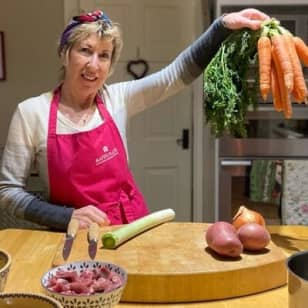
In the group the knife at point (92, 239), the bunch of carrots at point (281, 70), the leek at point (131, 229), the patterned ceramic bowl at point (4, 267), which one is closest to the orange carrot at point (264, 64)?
the bunch of carrots at point (281, 70)

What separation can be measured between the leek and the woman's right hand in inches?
4.8

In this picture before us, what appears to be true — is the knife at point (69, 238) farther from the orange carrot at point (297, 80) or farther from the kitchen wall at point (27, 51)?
the kitchen wall at point (27, 51)

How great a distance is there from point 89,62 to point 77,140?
0.23m

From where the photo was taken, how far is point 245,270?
1146 millimetres

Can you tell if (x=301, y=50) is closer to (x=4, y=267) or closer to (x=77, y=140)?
(x=77, y=140)

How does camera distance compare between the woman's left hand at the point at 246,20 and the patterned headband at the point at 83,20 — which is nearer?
the woman's left hand at the point at 246,20

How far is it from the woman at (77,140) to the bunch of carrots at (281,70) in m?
0.19

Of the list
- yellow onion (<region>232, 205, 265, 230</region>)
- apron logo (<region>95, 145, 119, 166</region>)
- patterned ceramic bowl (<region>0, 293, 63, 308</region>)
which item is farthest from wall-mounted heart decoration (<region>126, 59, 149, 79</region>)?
patterned ceramic bowl (<region>0, 293, 63, 308</region>)

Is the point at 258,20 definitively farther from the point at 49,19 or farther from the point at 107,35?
the point at 49,19

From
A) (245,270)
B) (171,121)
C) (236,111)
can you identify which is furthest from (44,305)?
(171,121)

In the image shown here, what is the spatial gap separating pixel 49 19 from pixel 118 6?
2.29ft

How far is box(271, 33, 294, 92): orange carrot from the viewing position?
129 centimetres

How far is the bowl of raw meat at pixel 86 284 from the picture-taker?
0.86 metres

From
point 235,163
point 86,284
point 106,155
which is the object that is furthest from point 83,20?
point 235,163
